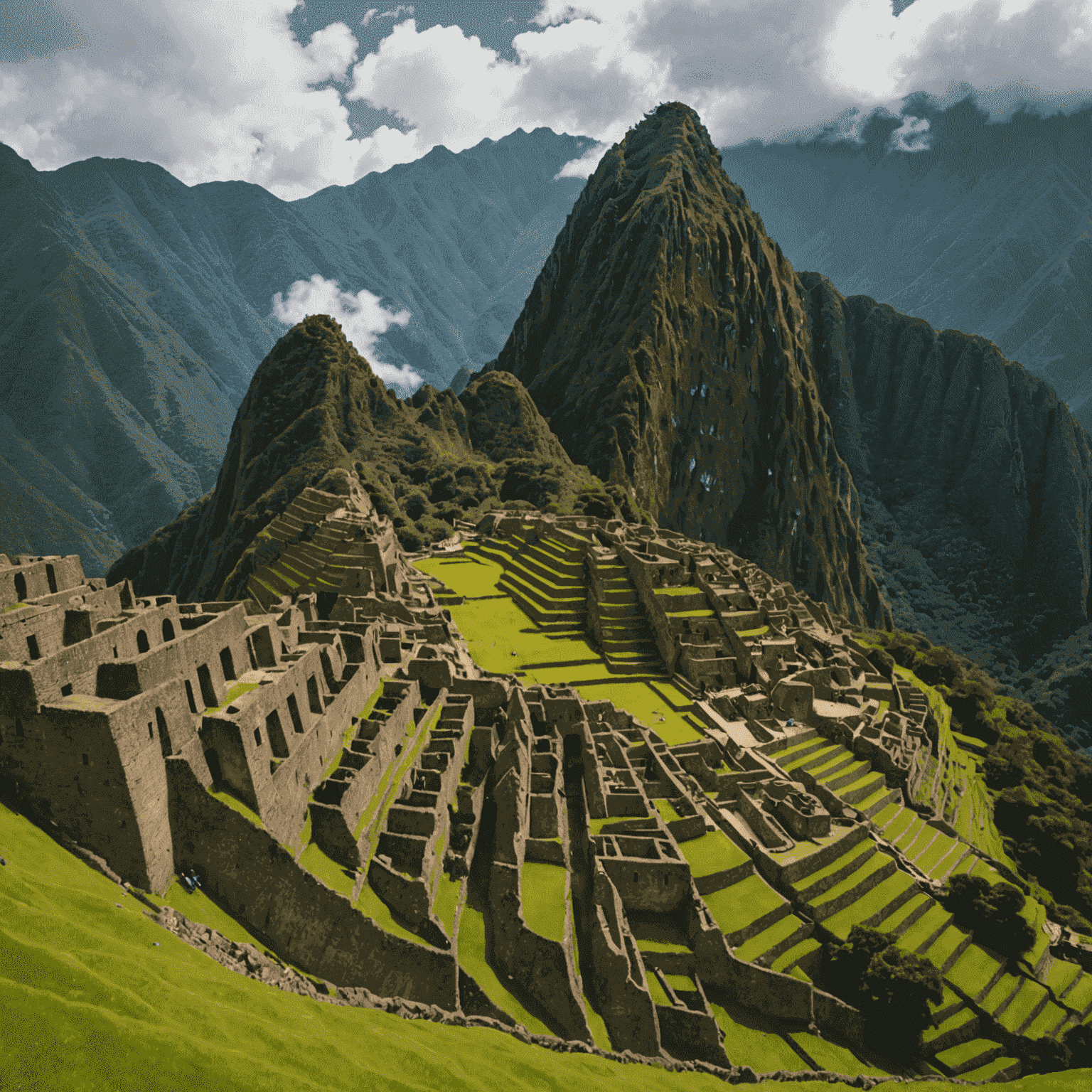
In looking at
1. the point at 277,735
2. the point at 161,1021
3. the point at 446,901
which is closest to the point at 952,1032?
the point at 446,901

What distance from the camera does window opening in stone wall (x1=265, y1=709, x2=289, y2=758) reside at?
2216 cm

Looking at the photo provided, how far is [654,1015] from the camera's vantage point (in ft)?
75.7

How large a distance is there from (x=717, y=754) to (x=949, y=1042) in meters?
15.9

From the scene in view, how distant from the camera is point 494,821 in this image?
28.7 m

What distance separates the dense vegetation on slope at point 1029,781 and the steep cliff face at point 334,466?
184 feet

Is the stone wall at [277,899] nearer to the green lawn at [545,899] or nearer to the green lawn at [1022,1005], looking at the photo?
the green lawn at [545,899]

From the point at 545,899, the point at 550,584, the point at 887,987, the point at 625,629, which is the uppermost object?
the point at 550,584

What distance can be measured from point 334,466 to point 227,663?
8886cm

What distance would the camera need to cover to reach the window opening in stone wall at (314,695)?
85.5 feet

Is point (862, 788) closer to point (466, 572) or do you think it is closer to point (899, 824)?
point (899, 824)

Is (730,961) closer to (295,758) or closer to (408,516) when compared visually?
(295,758)

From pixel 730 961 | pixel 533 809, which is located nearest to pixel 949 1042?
pixel 730 961

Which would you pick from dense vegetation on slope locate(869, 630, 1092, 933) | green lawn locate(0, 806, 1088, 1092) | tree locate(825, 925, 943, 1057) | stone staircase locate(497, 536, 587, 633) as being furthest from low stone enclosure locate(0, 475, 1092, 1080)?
stone staircase locate(497, 536, 587, 633)

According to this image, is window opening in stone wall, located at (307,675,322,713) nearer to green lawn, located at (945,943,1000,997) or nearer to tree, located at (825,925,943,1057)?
tree, located at (825,925,943,1057)
